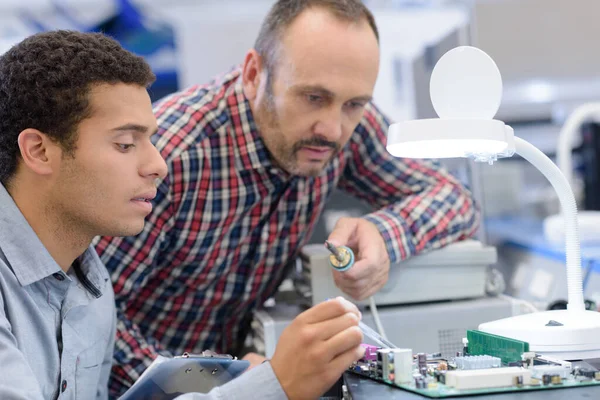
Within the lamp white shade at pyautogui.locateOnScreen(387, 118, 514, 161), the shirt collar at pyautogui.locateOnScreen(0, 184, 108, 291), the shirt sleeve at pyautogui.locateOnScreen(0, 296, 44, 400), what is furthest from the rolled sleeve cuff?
the shirt sleeve at pyautogui.locateOnScreen(0, 296, 44, 400)

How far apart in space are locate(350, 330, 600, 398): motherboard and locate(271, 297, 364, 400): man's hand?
0.21 ft

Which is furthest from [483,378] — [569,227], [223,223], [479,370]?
[223,223]

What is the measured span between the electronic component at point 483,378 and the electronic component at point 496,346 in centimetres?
9

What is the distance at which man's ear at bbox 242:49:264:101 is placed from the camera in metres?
1.58

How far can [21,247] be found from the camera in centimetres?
102

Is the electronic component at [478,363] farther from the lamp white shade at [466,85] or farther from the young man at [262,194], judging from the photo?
the young man at [262,194]

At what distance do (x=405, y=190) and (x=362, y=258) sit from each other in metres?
0.38

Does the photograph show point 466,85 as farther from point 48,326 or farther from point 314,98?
point 48,326

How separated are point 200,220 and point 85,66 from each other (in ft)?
1.79

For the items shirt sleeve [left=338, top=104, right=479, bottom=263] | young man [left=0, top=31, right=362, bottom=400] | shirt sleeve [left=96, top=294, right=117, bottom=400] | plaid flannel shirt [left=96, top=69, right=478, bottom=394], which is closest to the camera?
young man [left=0, top=31, right=362, bottom=400]

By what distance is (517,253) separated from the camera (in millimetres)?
2762

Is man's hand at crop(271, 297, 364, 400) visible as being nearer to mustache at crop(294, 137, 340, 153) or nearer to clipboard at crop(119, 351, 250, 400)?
clipboard at crop(119, 351, 250, 400)

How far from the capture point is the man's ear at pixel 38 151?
1.02 meters

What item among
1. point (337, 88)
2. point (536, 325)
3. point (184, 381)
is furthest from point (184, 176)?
point (536, 325)
